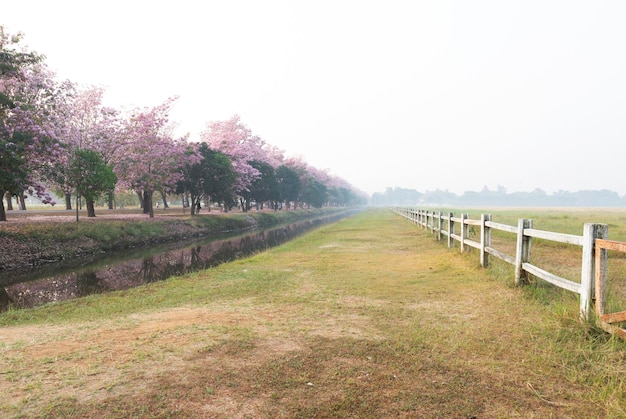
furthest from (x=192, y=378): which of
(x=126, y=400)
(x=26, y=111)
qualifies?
(x=26, y=111)

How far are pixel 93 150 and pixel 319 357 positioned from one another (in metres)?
29.3

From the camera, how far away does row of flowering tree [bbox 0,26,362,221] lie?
18.5m

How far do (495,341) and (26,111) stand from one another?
23.2 metres

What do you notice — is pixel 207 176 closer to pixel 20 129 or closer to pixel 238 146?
pixel 238 146

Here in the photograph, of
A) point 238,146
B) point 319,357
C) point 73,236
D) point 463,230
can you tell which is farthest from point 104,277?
point 238,146

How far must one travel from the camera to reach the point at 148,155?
34406 mm

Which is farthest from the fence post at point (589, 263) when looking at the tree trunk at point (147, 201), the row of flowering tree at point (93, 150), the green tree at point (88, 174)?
the tree trunk at point (147, 201)

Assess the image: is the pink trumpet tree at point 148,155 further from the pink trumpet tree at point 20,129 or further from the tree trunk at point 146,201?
the pink trumpet tree at point 20,129

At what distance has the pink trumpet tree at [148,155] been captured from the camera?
111 feet

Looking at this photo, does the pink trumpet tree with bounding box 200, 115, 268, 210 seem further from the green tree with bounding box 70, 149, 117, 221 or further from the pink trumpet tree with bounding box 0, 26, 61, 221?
the pink trumpet tree with bounding box 0, 26, 61, 221

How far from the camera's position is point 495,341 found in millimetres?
5051

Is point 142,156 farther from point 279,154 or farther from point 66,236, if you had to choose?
point 279,154

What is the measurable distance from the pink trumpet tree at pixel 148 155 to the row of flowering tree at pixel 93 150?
87 millimetres

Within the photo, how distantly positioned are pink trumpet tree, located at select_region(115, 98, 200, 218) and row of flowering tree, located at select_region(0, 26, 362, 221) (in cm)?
9
